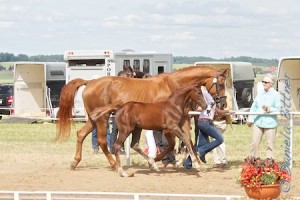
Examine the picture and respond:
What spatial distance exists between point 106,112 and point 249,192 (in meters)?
4.64

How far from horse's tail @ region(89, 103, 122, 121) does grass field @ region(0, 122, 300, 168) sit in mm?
1893

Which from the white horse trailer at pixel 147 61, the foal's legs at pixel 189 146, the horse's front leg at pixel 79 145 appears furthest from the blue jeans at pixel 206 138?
the white horse trailer at pixel 147 61

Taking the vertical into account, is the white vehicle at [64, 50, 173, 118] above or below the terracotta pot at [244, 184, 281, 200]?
above

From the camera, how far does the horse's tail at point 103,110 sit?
13430 mm

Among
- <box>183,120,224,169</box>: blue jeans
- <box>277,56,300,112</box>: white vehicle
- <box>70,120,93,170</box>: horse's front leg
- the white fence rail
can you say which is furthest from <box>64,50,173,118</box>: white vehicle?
the white fence rail

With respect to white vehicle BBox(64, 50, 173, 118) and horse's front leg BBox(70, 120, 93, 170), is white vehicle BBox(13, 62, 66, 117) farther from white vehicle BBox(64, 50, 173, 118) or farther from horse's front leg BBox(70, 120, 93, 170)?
horse's front leg BBox(70, 120, 93, 170)

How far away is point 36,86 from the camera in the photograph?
105 feet

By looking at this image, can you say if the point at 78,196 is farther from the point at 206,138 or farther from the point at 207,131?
the point at 206,138

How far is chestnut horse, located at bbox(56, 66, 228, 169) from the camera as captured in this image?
1339cm

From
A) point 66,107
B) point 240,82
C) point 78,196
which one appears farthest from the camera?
point 240,82

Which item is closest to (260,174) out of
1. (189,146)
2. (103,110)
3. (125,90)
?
(189,146)

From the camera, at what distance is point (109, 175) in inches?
520

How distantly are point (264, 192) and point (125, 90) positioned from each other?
5.11 m

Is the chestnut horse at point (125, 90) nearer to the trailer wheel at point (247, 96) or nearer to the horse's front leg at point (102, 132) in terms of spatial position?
the horse's front leg at point (102, 132)
